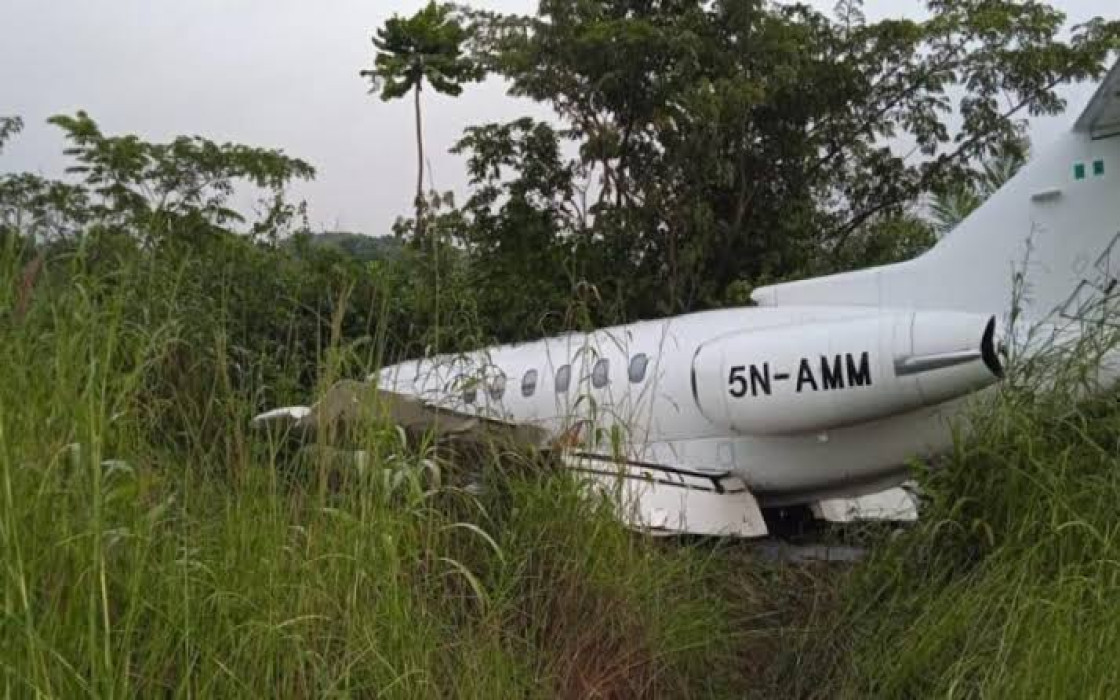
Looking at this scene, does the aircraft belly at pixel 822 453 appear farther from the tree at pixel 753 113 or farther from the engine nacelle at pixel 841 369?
the tree at pixel 753 113

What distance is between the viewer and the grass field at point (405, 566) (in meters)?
2.48

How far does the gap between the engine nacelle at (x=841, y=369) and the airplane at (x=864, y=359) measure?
0.03 ft

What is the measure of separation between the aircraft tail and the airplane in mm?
11

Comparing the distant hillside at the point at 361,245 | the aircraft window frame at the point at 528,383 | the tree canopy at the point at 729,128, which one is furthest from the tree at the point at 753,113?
the distant hillside at the point at 361,245

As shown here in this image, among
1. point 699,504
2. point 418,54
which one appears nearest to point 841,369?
point 699,504

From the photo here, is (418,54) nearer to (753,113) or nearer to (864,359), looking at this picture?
(753,113)

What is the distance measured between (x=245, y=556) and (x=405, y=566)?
60 cm

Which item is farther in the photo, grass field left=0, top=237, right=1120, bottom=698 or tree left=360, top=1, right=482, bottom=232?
tree left=360, top=1, right=482, bottom=232

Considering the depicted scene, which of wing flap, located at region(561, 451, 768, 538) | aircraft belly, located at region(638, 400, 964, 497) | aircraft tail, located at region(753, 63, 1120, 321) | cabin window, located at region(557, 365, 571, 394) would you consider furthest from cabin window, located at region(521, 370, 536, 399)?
aircraft tail, located at region(753, 63, 1120, 321)

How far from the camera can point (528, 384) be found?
10492mm

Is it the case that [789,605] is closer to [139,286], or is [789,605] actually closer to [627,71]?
[139,286]

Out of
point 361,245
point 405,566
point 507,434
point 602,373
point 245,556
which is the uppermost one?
point 361,245

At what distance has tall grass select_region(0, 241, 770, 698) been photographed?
2.40m

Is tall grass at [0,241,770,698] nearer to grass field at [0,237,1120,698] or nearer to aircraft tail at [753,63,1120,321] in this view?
grass field at [0,237,1120,698]
